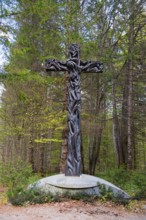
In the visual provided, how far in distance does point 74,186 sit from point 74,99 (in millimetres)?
2497

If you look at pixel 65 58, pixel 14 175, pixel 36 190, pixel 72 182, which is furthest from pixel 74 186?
pixel 65 58

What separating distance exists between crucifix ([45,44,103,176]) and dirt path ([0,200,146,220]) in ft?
4.04

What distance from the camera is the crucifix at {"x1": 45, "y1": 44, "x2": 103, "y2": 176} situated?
6.24 meters

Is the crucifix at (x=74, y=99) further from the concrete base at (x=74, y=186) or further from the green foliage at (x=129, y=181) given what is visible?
the green foliage at (x=129, y=181)

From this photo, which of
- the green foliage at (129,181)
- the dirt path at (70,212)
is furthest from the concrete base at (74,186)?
the green foliage at (129,181)

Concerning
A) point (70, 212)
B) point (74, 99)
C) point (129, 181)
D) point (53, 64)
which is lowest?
point (129, 181)

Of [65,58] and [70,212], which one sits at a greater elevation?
[65,58]

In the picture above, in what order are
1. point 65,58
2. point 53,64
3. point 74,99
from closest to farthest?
point 74,99 < point 53,64 < point 65,58

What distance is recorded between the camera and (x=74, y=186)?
5.54m

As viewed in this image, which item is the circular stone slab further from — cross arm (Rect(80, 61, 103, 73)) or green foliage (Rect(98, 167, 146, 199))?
cross arm (Rect(80, 61, 103, 73))

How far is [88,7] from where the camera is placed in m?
10.7

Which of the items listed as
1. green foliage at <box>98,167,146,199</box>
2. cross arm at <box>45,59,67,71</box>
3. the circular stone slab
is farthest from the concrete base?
cross arm at <box>45,59,67,71</box>

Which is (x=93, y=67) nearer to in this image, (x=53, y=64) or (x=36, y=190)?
(x=53, y=64)

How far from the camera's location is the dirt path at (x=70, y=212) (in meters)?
4.31
